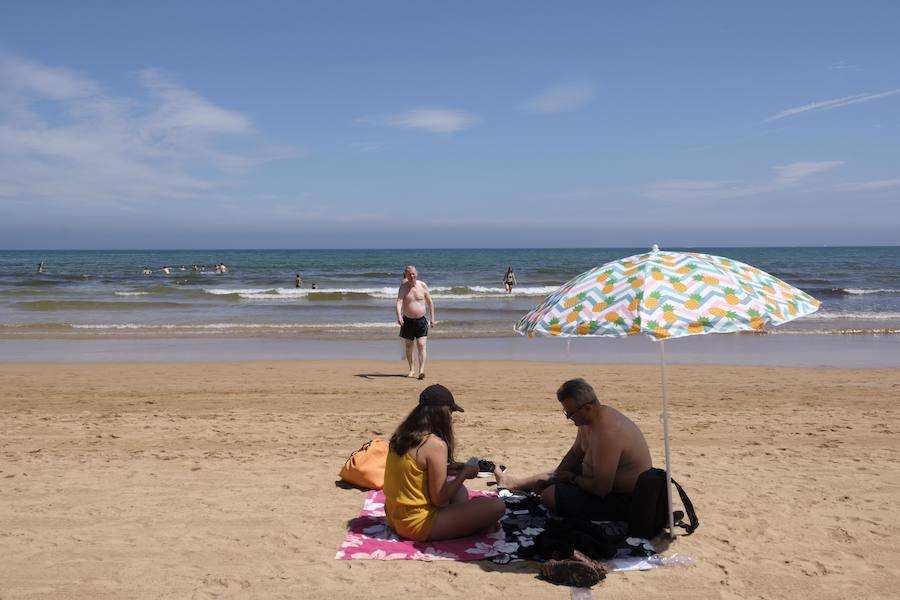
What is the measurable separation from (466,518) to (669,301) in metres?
1.90

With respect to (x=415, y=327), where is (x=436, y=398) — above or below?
above

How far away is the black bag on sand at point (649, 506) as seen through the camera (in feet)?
14.5

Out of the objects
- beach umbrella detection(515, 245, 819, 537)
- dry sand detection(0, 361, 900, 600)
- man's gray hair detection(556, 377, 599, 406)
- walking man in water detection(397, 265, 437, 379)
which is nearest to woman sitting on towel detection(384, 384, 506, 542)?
dry sand detection(0, 361, 900, 600)

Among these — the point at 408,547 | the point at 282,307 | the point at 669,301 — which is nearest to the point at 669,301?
the point at 669,301

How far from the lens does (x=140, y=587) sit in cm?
385

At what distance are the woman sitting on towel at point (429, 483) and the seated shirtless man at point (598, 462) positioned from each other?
50cm

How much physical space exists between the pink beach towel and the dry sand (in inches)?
4.5

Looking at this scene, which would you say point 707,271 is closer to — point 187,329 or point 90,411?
point 90,411

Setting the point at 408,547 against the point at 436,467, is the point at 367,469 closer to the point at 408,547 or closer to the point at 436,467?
the point at 408,547

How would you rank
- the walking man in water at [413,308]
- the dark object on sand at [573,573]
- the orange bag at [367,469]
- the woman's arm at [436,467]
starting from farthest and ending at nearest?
the walking man in water at [413,308] < the orange bag at [367,469] < the woman's arm at [436,467] < the dark object on sand at [573,573]

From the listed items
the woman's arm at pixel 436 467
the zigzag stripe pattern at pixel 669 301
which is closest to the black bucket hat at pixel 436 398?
the woman's arm at pixel 436 467

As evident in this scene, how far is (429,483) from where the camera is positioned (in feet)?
14.2

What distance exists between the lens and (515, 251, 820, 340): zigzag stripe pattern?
356 cm

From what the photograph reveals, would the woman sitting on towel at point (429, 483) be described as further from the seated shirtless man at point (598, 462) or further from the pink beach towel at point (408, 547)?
the seated shirtless man at point (598, 462)
